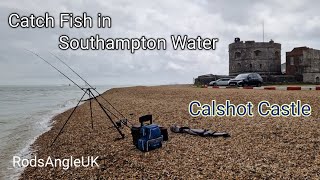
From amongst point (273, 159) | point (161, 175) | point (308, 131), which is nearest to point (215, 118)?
point (308, 131)

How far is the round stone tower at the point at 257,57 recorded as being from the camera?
189 ft

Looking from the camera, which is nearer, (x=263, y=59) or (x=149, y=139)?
(x=149, y=139)

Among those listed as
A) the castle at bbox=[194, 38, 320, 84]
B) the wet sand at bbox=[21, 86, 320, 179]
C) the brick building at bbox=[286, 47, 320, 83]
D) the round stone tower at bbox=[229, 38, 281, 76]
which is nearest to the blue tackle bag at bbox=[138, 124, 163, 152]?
the wet sand at bbox=[21, 86, 320, 179]

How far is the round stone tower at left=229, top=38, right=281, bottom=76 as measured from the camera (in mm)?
57719

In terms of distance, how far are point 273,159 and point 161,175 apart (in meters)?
3.15

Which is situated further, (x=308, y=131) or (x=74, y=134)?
(x=74, y=134)

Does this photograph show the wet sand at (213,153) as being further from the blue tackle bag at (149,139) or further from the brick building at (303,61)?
the brick building at (303,61)

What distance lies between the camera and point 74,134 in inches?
556

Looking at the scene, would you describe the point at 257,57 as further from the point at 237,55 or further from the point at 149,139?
the point at 149,139

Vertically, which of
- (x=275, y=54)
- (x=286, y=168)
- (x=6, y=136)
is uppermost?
(x=275, y=54)

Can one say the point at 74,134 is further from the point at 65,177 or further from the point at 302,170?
the point at 302,170

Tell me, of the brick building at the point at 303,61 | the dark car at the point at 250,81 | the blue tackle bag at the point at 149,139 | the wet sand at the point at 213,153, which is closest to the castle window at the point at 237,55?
the brick building at the point at 303,61

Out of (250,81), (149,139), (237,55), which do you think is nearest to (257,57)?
(237,55)

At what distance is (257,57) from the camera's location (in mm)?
57750
